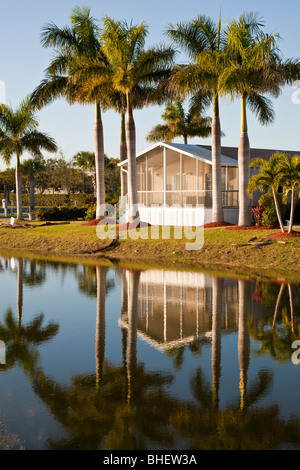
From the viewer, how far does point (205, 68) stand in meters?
26.7

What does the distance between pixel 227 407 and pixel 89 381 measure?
232cm

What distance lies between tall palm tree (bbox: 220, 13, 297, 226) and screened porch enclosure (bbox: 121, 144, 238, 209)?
13.0 feet

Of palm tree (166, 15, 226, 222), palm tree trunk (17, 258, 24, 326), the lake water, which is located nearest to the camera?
the lake water

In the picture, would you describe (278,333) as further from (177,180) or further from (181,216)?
(177,180)

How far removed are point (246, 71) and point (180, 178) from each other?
343 inches

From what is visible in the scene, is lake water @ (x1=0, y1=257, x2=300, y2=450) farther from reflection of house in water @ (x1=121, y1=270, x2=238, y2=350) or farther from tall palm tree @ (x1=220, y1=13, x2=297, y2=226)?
tall palm tree @ (x1=220, y1=13, x2=297, y2=226)

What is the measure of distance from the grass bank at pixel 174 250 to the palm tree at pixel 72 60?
5005 millimetres

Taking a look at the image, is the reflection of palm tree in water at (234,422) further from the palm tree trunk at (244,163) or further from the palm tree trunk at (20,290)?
the palm tree trunk at (244,163)

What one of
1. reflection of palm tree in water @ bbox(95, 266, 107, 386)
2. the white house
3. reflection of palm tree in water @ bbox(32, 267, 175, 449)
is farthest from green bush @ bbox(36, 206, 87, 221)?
reflection of palm tree in water @ bbox(32, 267, 175, 449)

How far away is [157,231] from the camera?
1137 inches

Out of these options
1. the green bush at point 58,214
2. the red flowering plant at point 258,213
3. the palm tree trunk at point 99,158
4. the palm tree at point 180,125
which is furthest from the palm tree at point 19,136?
the red flowering plant at point 258,213

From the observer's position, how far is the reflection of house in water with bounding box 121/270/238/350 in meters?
11.0

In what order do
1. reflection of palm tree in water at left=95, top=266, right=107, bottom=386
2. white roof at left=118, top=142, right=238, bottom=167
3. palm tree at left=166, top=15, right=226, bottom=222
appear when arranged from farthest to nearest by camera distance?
white roof at left=118, top=142, right=238, bottom=167, palm tree at left=166, top=15, right=226, bottom=222, reflection of palm tree in water at left=95, top=266, right=107, bottom=386
